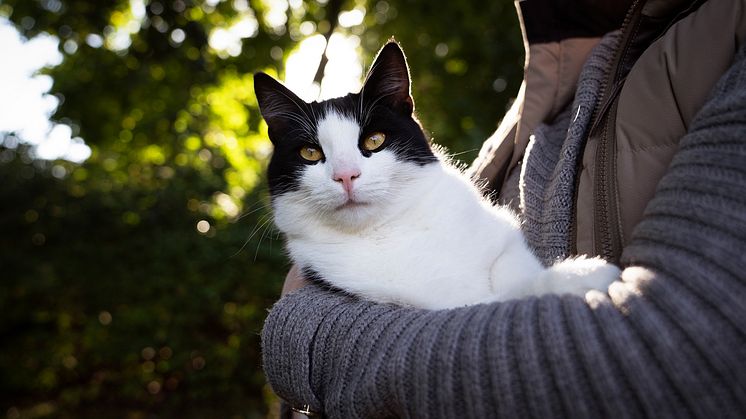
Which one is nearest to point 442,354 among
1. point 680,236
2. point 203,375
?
point 680,236

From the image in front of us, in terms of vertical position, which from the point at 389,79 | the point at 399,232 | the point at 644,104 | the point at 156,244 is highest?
the point at 389,79

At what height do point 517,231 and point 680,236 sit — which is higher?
point 680,236

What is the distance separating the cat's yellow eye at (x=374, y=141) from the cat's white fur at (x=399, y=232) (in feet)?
0.11

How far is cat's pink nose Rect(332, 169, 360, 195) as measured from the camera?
1375mm

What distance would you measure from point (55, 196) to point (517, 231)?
17.3 ft

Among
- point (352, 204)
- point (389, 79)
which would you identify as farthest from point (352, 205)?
point (389, 79)

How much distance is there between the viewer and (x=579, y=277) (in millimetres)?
946

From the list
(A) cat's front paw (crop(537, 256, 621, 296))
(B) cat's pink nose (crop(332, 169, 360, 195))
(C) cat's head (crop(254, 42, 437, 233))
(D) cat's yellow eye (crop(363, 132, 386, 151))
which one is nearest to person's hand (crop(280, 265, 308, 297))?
(C) cat's head (crop(254, 42, 437, 233))

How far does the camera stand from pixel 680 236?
780 mm

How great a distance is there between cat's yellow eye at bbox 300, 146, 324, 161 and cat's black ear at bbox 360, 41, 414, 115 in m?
0.23

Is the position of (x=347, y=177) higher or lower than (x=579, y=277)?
higher

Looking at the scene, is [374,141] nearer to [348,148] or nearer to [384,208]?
[348,148]

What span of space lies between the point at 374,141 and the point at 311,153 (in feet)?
0.59

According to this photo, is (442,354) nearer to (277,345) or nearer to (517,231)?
(277,345)
